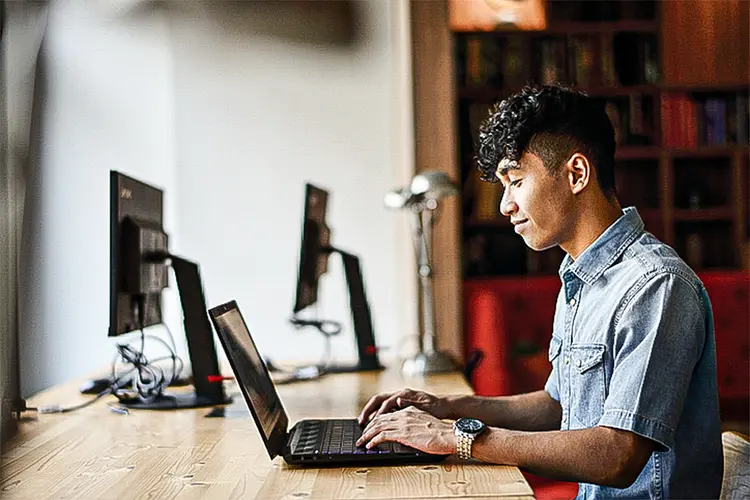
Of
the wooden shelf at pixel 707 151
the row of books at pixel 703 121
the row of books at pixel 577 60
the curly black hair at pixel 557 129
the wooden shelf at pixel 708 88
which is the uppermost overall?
the row of books at pixel 577 60

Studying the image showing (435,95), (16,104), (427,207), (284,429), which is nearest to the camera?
(284,429)

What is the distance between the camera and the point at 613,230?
72.1 inches

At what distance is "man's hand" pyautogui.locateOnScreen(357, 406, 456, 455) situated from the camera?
1.70 meters

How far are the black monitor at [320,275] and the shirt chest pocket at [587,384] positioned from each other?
1.31 meters

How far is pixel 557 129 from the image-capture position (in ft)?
6.11

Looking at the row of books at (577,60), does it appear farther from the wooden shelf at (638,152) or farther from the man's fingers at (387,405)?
the man's fingers at (387,405)

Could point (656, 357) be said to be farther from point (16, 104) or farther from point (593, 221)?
point (16, 104)

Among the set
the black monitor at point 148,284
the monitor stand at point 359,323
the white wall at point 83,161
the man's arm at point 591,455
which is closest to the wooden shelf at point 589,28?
the white wall at point 83,161

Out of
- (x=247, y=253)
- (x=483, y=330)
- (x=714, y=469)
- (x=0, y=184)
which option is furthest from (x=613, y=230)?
(x=247, y=253)

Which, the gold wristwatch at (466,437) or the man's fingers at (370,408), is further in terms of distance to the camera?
the man's fingers at (370,408)

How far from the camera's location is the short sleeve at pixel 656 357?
1584mm

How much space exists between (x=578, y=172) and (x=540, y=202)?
0.28 ft

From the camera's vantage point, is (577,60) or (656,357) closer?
(656,357)

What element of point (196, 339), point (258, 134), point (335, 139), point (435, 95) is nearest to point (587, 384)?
point (196, 339)
